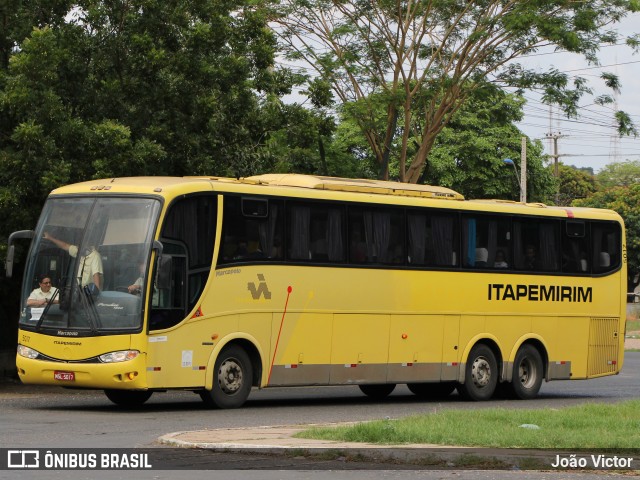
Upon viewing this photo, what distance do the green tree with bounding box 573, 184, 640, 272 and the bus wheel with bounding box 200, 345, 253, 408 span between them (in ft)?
227

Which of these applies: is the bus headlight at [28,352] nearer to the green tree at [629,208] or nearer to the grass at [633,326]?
the grass at [633,326]

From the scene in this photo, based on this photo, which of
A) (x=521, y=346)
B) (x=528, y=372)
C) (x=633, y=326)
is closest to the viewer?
(x=521, y=346)

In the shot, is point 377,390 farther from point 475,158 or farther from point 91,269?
point 475,158

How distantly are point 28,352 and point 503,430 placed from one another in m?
7.52

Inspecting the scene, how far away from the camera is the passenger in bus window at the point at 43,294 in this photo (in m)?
18.9

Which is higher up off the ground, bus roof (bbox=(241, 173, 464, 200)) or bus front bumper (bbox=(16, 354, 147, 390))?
bus roof (bbox=(241, 173, 464, 200))

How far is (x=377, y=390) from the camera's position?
24969 millimetres

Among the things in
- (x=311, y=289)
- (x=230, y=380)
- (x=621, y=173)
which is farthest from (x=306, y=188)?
(x=621, y=173)

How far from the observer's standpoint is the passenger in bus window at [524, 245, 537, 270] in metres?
24.4

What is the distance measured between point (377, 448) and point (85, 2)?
1459 centimetres

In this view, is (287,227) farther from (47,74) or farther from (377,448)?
(377,448)

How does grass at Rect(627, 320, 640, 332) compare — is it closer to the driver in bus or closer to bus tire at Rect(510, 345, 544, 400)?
bus tire at Rect(510, 345, 544, 400)

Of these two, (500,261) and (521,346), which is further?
(521,346)

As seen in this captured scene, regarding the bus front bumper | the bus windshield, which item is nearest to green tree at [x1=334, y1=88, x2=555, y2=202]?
the bus windshield
